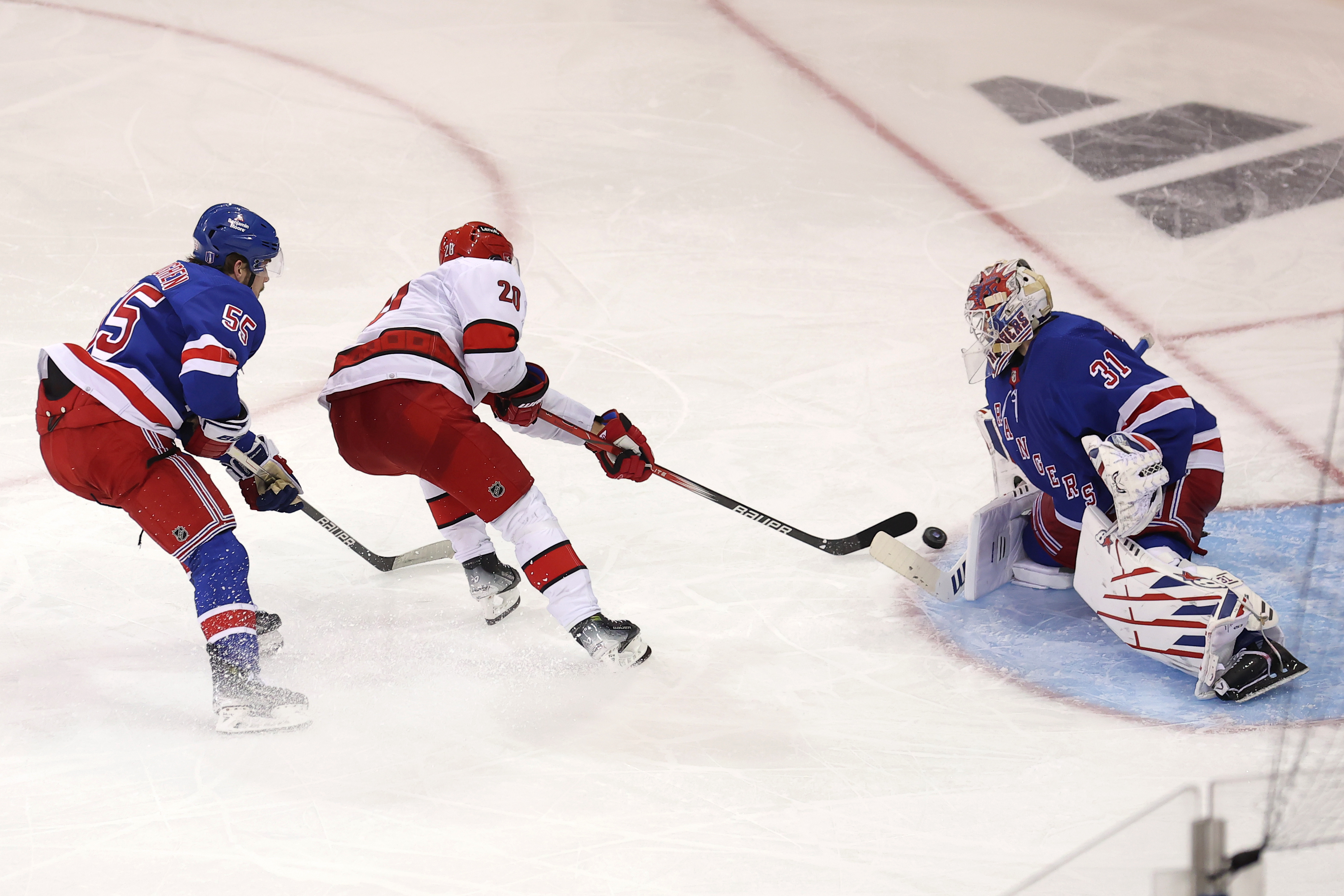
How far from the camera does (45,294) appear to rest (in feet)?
16.1

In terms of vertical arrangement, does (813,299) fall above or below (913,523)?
above

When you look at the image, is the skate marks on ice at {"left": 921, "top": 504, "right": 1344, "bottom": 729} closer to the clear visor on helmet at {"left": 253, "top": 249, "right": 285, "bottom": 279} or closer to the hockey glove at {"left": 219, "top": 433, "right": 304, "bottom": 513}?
the hockey glove at {"left": 219, "top": 433, "right": 304, "bottom": 513}

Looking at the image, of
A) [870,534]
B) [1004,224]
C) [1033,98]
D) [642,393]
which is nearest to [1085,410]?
[870,534]

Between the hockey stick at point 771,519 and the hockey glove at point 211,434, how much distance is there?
72 centimetres

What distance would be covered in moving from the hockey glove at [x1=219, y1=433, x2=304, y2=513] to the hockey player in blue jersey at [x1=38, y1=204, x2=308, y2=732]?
133mm

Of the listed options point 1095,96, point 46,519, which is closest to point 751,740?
point 46,519

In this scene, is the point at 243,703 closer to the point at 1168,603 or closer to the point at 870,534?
the point at 870,534

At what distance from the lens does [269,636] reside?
124 inches

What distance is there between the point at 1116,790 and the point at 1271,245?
10.4ft

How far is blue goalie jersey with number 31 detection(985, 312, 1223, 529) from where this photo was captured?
294 centimetres

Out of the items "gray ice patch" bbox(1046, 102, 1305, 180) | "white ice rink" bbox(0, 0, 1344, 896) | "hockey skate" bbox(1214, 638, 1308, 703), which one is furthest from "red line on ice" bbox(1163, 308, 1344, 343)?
"hockey skate" bbox(1214, 638, 1308, 703)

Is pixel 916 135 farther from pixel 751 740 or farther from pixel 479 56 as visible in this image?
pixel 751 740

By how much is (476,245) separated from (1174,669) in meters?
1.82

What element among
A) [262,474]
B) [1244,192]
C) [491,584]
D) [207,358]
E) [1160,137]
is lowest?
[491,584]
